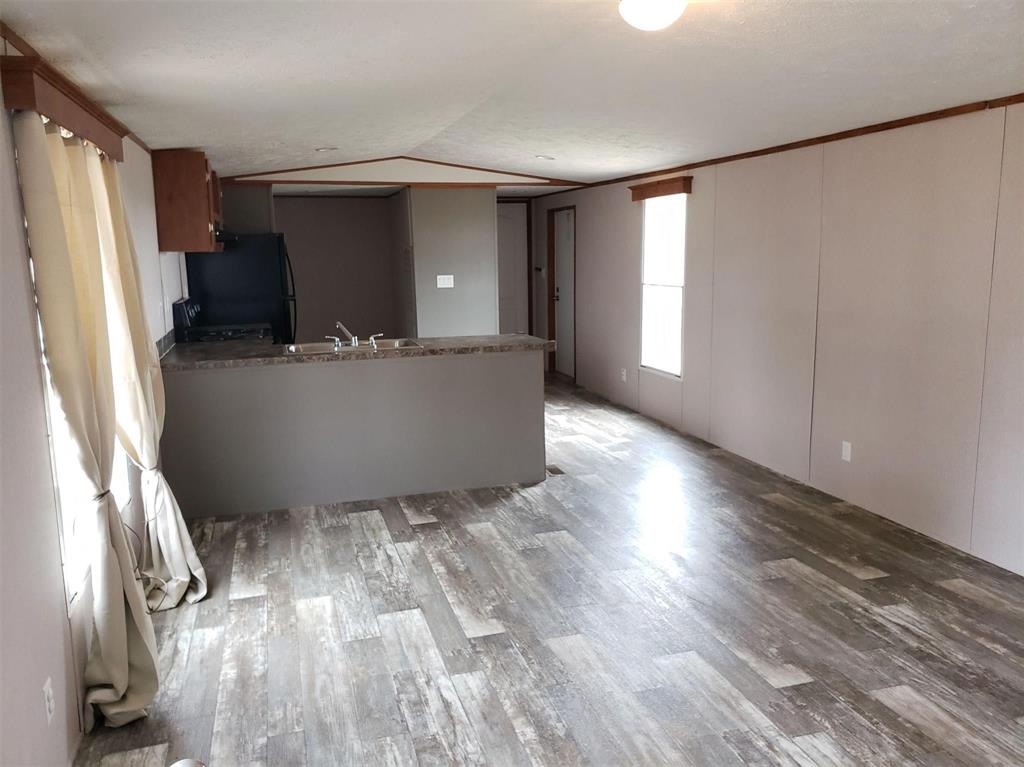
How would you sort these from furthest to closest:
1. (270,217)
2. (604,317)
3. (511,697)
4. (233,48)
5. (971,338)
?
1. (604,317)
2. (270,217)
3. (971,338)
4. (511,697)
5. (233,48)

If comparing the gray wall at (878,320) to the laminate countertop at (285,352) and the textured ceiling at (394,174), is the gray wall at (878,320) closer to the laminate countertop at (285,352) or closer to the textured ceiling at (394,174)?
the laminate countertop at (285,352)

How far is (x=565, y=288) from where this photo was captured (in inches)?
A: 348

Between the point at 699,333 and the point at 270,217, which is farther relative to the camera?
the point at 270,217

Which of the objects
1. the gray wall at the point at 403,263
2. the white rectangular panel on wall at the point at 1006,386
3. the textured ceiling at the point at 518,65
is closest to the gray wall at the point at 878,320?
the white rectangular panel on wall at the point at 1006,386

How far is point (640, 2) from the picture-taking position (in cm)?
229

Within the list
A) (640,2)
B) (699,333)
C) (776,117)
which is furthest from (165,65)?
(699,333)

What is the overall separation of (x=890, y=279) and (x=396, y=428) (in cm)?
292

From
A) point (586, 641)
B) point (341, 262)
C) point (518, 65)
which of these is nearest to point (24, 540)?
point (586, 641)

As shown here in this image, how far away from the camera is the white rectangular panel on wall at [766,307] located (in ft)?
16.5

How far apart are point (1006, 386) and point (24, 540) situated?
12.7 feet

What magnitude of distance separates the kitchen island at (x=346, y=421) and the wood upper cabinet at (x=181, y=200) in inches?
25.7

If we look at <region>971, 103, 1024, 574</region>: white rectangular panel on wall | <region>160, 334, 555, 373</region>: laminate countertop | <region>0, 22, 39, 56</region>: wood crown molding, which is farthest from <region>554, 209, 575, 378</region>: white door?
<region>0, 22, 39, 56</region>: wood crown molding

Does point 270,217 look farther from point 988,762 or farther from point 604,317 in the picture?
point 988,762

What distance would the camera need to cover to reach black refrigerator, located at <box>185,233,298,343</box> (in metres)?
6.47
